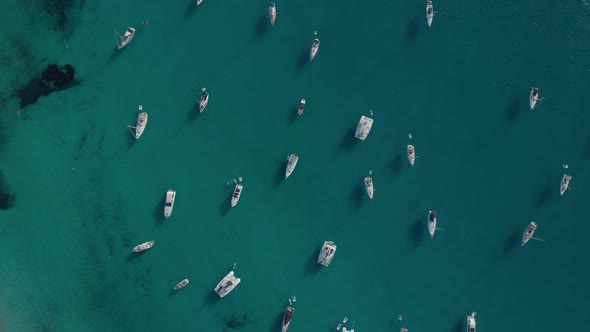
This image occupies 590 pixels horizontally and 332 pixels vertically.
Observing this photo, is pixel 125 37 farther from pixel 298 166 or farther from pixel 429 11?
pixel 429 11

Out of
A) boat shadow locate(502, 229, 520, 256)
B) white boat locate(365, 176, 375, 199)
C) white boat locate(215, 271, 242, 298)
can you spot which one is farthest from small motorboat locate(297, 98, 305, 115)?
boat shadow locate(502, 229, 520, 256)

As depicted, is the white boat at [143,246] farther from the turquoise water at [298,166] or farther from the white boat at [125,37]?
the white boat at [125,37]

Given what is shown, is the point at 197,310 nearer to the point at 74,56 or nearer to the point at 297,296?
the point at 297,296

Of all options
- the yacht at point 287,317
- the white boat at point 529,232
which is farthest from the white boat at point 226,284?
the white boat at point 529,232

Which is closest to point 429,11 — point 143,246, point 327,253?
point 327,253

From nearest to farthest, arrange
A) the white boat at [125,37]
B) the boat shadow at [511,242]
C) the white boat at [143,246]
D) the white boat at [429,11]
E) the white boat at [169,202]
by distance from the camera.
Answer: the white boat at [125,37], the white boat at [169,202], the white boat at [143,246], the white boat at [429,11], the boat shadow at [511,242]
